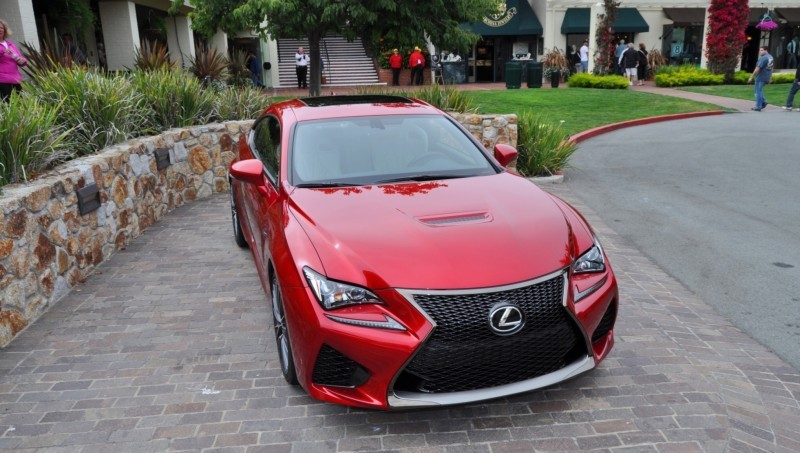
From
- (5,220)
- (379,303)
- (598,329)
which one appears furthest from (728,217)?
(5,220)

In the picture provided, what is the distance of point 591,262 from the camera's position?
3686 millimetres

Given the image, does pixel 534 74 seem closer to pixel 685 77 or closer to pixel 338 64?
pixel 685 77

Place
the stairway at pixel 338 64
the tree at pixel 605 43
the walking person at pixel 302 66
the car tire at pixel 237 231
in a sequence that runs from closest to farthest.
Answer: the car tire at pixel 237 231, the walking person at pixel 302 66, the tree at pixel 605 43, the stairway at pixel 338 64

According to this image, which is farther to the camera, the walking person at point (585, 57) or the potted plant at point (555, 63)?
the walking person at point (585, 57)

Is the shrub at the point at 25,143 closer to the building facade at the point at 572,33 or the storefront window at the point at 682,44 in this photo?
the building facade at the point at 572,33

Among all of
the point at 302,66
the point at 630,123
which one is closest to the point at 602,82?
the point at 630,123

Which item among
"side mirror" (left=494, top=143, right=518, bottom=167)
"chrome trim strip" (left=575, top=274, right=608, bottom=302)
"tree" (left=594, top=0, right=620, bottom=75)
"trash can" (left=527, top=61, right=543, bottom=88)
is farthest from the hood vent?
"tree" (left=594, top=0, right=620, bottom=75)

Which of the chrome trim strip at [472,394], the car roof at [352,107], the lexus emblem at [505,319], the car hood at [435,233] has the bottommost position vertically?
the chrome trim strip at [472,394]

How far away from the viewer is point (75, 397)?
392 cm

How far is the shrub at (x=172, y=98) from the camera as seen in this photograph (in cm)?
875

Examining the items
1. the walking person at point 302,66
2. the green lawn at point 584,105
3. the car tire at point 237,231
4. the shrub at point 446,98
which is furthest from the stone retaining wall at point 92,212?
the walking person at point 302,66

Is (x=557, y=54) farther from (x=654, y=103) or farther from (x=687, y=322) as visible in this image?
(x=687, y=322)

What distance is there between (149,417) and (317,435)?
3.36ft

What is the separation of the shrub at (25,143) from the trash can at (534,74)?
22019 mm
